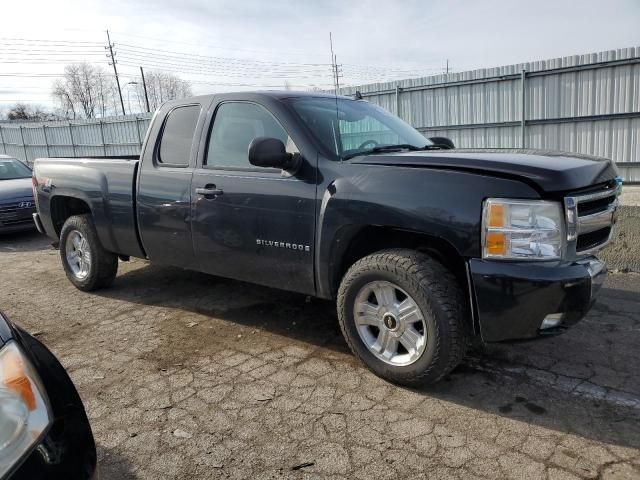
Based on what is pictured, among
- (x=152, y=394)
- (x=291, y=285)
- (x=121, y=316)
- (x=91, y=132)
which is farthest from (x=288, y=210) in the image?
(x=91, y=132)

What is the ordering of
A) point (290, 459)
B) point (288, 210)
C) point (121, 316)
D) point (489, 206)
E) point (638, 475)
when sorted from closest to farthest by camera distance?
point (638, 475) → point (290, 459) → point (489, 206) → point (288, 210) → point (121, 316)

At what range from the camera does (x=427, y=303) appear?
3039 millimetres

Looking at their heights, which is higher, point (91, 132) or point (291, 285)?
point (91, 132)

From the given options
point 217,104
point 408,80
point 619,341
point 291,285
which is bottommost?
point 619,341

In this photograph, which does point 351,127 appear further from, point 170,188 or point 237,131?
point 170,188

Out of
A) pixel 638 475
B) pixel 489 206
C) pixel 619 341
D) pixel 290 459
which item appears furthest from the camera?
pixel 619 341

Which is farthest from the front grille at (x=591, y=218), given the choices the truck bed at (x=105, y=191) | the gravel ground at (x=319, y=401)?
the truck bed at (x=105, y=191)

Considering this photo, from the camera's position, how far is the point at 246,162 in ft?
13.0

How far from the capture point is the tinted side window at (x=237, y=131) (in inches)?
154

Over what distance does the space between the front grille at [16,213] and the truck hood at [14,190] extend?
138mm

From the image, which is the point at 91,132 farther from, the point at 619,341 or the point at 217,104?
the point at 619,341

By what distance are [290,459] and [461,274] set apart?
4.88 ft

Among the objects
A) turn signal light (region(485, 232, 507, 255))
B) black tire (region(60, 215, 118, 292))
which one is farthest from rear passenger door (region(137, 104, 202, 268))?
turn signal light (region(485, 232, 507, 255))

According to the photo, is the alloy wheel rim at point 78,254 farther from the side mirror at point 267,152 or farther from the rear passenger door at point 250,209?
the side mirror at point 267,152
